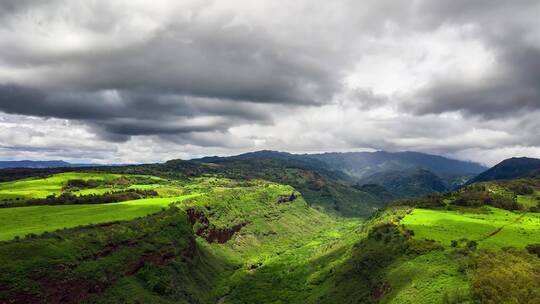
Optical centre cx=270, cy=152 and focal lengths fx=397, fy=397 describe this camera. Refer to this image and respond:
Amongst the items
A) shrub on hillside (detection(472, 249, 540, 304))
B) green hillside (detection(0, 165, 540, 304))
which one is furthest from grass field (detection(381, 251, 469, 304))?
shrub on hillside (detection(472, 249, 540, 304))

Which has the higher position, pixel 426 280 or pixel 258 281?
pixel 426 280

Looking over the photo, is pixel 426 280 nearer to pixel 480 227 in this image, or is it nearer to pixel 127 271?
pixel 480 227

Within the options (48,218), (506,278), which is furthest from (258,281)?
(506,278)

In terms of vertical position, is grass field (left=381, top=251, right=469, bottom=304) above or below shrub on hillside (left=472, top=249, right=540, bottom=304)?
below

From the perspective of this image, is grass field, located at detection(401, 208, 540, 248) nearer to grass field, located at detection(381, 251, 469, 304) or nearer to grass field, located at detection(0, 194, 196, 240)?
grass field, located at detection(381, 251, 469, 304)

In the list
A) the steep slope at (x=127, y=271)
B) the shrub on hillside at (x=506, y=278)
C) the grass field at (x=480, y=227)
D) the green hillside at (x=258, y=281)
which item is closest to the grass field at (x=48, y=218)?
the green hillside at (x=258, y=281)

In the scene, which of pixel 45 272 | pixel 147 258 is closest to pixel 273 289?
pixel 147 258

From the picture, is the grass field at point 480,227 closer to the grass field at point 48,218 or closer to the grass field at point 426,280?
the grass field at point 426,280

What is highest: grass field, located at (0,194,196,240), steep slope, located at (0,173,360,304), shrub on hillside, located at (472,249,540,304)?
grass field, located at (0,194,196,240)
